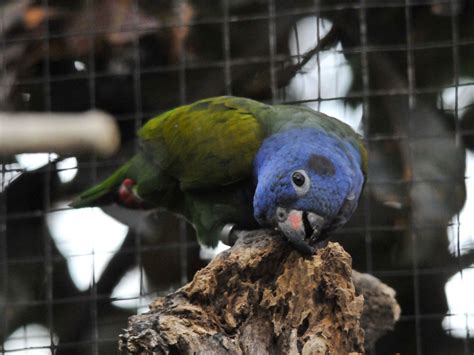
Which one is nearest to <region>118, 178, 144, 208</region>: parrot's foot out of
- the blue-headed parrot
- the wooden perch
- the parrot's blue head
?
the blue-headed parrot

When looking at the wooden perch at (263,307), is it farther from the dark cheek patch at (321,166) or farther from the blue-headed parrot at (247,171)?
the dark cheek patch at (321,166)

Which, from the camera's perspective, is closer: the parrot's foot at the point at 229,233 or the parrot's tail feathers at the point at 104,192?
the parrot's foot at the point at 229,233

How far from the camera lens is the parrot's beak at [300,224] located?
177cm

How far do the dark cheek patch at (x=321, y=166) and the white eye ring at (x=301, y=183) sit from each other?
0.04 m

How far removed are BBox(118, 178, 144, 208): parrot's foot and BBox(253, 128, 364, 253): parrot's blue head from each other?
0.74 metres

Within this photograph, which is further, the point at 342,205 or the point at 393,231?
the point at 393,231

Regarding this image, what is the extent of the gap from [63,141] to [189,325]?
1.22 feet

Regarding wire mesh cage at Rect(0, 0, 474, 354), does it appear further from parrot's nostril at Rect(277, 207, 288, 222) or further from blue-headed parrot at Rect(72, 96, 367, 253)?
parrot's nostril at Rect(277, 207, 288, 222)

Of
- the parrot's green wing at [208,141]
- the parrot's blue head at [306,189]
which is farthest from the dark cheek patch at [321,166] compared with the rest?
the parrot's green wing at [208,141]

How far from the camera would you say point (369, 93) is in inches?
124

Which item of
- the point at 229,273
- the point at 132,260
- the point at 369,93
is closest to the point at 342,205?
the point at 229,273

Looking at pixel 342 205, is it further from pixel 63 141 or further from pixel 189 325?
pixel 63 141

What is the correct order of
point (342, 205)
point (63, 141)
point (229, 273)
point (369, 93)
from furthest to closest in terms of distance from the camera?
point (369, 93)
point (342, 205)
point (229, 273)
point (63, 141)

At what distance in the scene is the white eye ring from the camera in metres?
1.82
